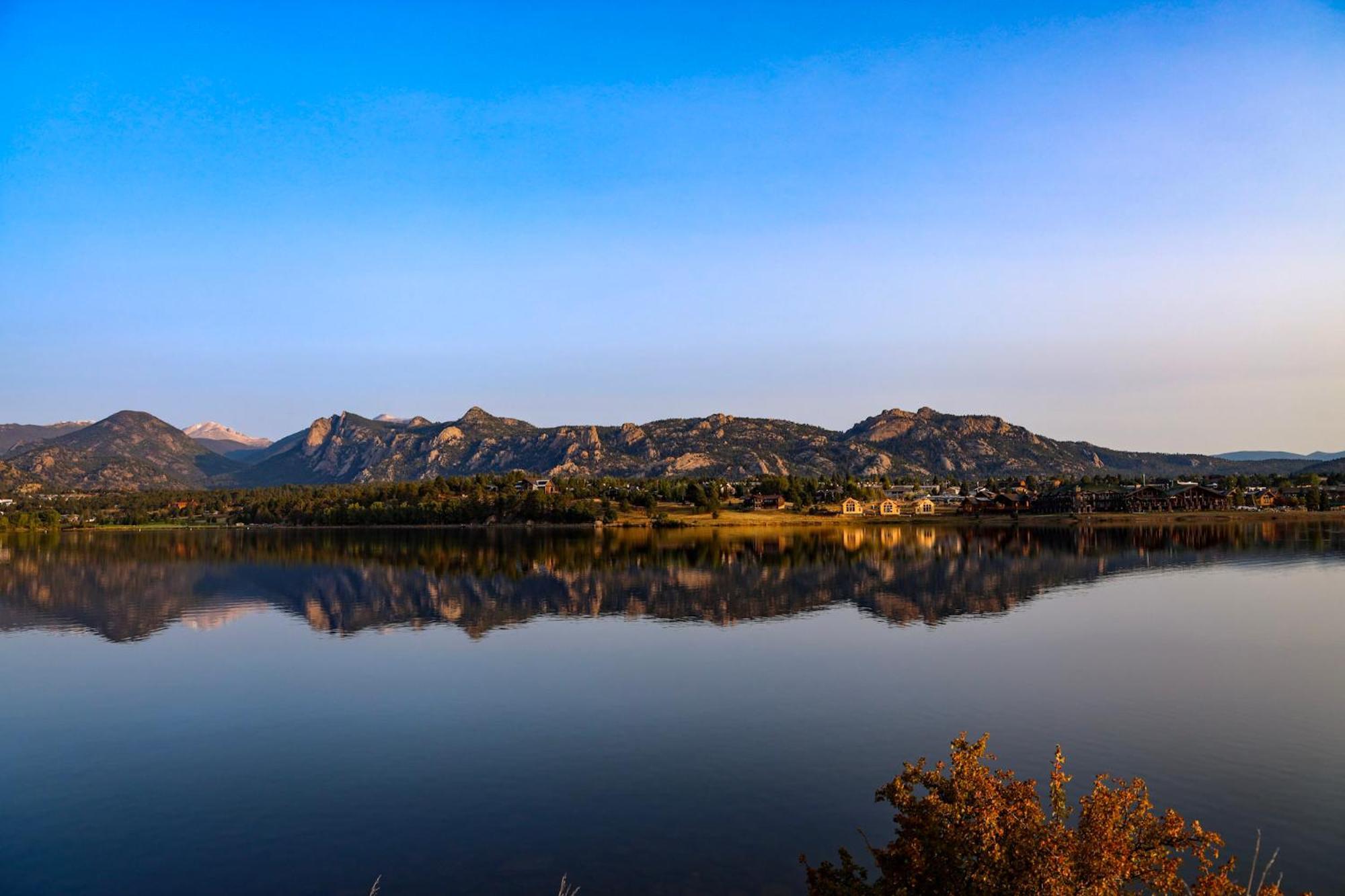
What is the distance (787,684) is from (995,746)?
11.5 metres

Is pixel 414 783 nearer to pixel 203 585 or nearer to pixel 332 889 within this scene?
pixel 332 889

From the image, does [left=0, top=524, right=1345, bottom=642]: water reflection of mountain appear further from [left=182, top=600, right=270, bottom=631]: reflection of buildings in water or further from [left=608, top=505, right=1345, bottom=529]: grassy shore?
[left=608, top=505, right=1345, bottom=529]: grassy shore

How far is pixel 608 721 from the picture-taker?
33.9 metres

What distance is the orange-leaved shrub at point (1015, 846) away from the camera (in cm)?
1302

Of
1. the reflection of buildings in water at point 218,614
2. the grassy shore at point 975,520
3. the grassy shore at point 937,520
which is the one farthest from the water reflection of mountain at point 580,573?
the grassy shore at point 975,520

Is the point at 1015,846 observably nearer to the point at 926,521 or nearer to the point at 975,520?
the point at 926,521

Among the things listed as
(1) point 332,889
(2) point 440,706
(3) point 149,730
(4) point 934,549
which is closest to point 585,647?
(2) point 440,706

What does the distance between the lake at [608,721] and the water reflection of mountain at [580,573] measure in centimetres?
102

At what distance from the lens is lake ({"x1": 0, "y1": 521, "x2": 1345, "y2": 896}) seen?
A: 22.1 metres

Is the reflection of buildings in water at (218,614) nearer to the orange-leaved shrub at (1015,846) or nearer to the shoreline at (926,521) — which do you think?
the orange-leaved shrub at (1015,846)

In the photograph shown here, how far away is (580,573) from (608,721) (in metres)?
56.6

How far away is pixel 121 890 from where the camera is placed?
2061cm

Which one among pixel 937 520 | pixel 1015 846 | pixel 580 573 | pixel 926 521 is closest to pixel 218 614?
pixel 580 573

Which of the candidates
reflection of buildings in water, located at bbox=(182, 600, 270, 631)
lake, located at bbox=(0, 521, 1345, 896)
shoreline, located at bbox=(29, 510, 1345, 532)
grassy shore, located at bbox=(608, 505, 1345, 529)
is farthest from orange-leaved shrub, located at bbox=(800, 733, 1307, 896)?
grassy shore, located at bbox=(608, 505, 1345, 529)
